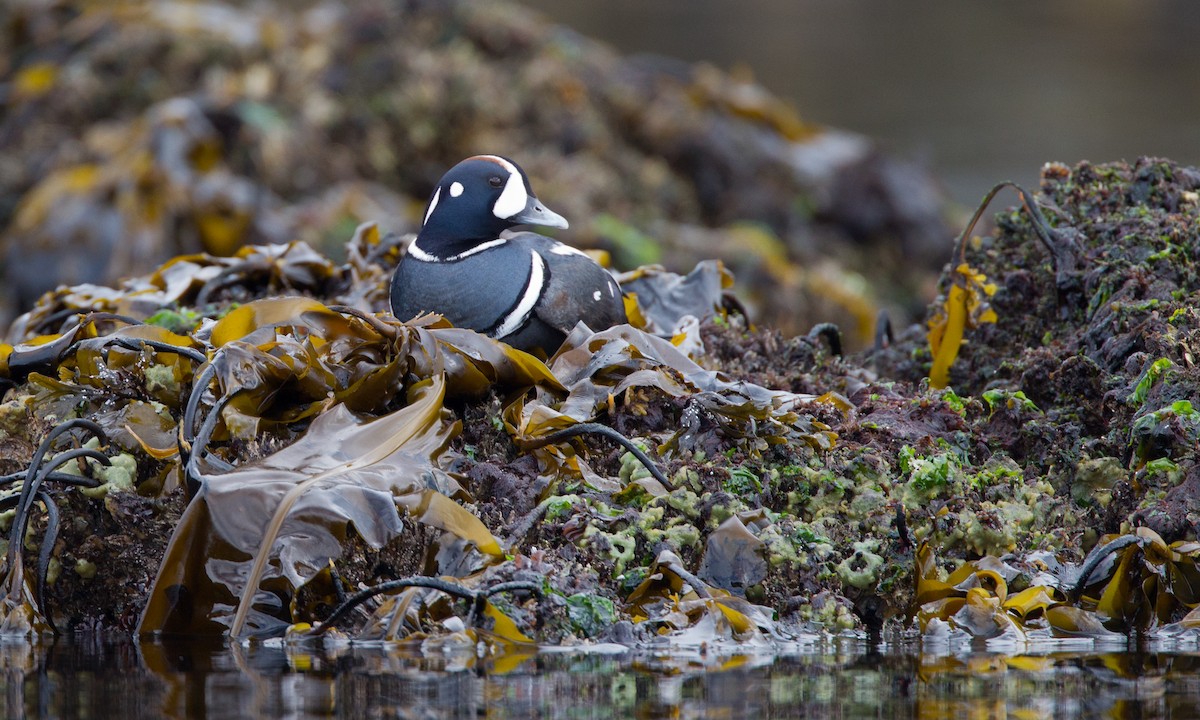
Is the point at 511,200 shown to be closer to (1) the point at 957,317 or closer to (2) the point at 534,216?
(2) the point at 534,216

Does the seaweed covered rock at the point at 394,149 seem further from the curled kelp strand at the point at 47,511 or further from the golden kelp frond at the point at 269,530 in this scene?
the golden kelp frond at the point at 269,530

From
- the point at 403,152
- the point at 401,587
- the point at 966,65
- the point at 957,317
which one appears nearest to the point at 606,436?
the point at 401,587

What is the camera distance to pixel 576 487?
144 inches

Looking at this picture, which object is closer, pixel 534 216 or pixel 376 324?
pixel 376 324

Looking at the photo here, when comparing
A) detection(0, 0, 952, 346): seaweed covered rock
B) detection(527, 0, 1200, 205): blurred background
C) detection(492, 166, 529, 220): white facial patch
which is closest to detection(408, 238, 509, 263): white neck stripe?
detection(492, 166, 529, 220): white facial patch

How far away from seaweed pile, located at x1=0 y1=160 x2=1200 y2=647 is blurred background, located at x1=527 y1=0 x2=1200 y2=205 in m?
8.16

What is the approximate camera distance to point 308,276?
5602mm

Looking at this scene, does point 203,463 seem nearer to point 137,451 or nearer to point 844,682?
point 137,451

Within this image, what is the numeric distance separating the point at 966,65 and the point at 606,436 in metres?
17.4

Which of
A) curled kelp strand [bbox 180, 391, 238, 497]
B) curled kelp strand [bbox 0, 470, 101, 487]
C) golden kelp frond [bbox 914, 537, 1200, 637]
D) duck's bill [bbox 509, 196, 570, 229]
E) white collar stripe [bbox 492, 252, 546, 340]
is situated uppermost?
duck's bill [bbox 509, 196, 570, 229]

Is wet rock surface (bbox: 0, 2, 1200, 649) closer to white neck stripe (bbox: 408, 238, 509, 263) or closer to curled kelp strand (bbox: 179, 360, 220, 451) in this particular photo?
curled kelp strand (bbox: 179, 360, 220, 451)

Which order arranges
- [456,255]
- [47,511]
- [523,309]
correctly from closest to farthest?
[47,511], [523,309], [456,255]

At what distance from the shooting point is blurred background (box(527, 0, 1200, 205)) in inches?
588

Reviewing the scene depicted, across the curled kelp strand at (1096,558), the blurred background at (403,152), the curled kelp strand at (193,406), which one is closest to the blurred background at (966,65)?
the blurred background at (403,152)
